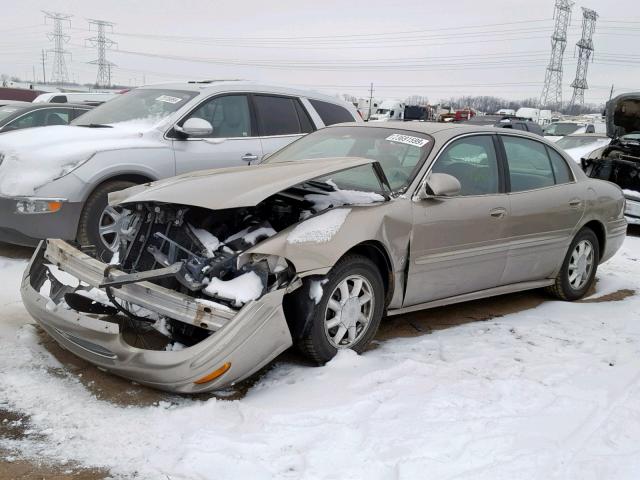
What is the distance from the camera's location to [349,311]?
12.8ft

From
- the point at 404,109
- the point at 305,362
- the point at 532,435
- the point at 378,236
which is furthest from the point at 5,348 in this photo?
the point at 404,109

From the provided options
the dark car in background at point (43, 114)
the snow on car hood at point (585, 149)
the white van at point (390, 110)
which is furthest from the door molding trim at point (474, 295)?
the white van at point (390, 110)

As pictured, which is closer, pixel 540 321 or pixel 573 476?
pixel 573 476

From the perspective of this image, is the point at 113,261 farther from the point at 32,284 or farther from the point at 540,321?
Answer: the point at 540,321

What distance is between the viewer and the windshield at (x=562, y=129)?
2364cm

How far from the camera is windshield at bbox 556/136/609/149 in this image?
15.0 metres

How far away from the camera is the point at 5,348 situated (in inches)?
152

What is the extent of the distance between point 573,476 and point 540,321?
2.48 metres

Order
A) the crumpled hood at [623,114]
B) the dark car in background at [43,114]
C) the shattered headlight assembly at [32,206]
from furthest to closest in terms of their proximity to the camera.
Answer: the dark car in background at [43,114]
the crumpled hood at [623,114]
the shattered headlight assembly at [32,206]

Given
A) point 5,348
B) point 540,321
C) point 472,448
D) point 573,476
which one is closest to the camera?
point 573,476

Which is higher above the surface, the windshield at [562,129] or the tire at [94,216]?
the windshield at [562,129]

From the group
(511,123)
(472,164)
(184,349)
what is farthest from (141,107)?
(511,123)

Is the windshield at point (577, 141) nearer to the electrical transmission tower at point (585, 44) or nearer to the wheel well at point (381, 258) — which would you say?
the wheel well at point (381, 258)

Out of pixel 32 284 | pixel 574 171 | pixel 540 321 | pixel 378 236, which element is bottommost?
pixel 540 321
